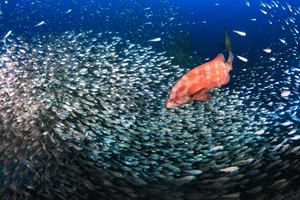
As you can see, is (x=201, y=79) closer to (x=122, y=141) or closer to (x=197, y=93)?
(x=197, y=93)

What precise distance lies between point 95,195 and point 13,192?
186cm

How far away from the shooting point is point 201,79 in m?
1.91

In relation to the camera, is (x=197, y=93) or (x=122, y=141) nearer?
(x=197, y=93)

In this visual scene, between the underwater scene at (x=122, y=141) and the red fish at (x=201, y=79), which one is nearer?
the red fish at (x=201, y=79)

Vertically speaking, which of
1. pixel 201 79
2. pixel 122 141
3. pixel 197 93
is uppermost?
pixel 201 79

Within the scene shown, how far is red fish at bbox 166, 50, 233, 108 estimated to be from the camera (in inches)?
74.5

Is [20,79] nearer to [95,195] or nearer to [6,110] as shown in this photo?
[6,110]

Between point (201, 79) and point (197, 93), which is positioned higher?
point (201, 79)

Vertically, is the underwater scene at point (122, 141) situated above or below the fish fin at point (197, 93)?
below

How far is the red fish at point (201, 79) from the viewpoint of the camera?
6.21ft

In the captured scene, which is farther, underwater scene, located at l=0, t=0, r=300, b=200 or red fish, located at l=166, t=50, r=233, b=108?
underwater scene, located at l=0, t=0, r=300, b=200

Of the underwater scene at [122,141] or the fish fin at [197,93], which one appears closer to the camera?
the fish fin at [197,93]

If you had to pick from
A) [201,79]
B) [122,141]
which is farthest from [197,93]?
[122,141]

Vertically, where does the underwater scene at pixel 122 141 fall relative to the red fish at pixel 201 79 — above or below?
below
